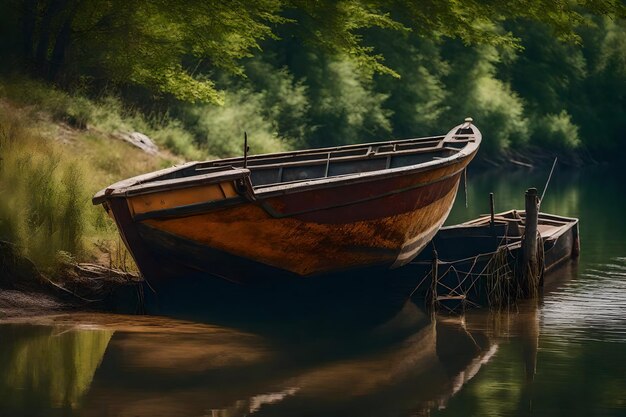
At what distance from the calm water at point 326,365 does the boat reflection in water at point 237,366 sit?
1 cm

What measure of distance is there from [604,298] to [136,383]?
25.2 ft

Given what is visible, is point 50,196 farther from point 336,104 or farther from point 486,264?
point 336,104

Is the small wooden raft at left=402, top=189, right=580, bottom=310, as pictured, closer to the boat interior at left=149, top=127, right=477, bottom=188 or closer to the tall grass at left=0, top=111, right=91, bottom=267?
the boat interior at left=149, top=127, right=477, bottom=188

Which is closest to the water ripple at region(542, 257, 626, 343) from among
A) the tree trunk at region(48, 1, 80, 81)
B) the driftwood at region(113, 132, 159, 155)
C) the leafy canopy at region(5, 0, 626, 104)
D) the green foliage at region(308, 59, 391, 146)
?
the driftwood at region(113, 132, 159, 155)

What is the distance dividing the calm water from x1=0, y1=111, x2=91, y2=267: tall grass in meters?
1.10

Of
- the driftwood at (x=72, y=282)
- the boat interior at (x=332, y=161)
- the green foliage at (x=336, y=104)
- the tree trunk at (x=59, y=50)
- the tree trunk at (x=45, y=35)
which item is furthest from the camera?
the green foliage at (x=336, y=104)

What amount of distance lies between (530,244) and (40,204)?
20.2 ft

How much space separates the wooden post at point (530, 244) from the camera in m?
17.3

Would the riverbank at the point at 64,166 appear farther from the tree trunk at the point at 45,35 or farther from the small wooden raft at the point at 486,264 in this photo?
the small wooden raft at the point at 486,264

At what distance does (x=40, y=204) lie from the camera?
1576 centimetres

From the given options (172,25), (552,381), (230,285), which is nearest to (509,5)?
(172,25)

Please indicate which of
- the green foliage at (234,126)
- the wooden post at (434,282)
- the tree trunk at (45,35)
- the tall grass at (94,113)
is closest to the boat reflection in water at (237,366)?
the wooden post at (434,282)

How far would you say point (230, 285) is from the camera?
15617mm

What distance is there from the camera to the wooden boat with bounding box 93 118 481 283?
14586 millimetres
